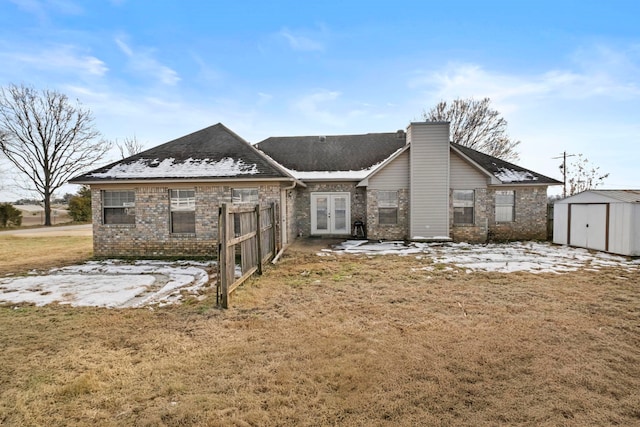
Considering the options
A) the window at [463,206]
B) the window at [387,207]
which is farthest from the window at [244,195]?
the window at [463,206]

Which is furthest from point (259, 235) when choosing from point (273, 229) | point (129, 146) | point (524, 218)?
point (129, 146)

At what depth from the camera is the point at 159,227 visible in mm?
11250

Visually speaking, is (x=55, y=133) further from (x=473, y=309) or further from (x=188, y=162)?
(x=473, y=309)

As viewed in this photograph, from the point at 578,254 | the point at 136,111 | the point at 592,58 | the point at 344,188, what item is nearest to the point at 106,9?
the point at 136,111

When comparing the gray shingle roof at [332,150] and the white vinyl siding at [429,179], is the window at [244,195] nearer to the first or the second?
the gray shingle roof at [332,150]

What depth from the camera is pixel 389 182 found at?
47.4 ft

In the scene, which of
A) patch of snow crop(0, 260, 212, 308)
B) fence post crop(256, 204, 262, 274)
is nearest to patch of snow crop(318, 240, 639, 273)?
fence post crop(256, 204, 262, 274)

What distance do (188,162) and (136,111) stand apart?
850 cm

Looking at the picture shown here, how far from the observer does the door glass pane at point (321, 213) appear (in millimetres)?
15242

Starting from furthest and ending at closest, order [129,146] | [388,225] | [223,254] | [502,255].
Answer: [129,146] < [388,225] < [502,255] < [223,254]

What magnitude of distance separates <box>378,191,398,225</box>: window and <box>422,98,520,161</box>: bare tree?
54.7 ft

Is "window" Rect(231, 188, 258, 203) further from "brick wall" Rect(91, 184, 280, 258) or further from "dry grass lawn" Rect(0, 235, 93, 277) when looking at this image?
"dry grass lawn" Rect(0, 235, 93, 277)

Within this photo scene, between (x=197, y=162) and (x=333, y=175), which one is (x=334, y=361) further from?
(x=333, y=175)

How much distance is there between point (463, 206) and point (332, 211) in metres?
5.96
